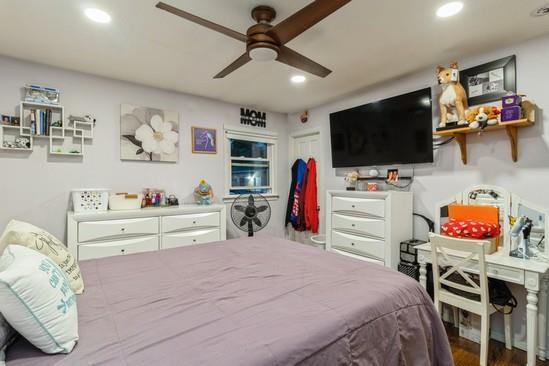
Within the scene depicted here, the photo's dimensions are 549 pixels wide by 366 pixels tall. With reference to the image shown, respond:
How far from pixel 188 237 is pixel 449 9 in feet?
9.29

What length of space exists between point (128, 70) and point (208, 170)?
1.41 metres

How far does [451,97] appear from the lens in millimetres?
2336

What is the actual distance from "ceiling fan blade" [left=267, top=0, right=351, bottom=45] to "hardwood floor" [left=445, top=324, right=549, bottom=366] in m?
2.32

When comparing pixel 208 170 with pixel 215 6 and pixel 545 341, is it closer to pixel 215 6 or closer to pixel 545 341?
pixel 215 6

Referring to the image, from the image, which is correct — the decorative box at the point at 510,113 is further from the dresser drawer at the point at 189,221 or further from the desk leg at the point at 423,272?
the dresser drawer at the point at 189,221

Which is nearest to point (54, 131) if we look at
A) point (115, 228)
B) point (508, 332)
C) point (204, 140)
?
point (115, 228)

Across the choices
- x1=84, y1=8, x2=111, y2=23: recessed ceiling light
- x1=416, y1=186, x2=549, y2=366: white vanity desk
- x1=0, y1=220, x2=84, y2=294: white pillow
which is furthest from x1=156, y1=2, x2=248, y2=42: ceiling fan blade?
x1=416, y1=186, x2=549, y2=366: white vanity desk

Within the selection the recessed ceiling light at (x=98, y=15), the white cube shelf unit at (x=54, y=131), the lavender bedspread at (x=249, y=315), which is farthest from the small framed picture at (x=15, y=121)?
the lavender bedspread at (x=249, y=315)

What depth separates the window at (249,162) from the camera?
378 cm

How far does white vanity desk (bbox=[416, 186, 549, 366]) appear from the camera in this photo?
1.71m

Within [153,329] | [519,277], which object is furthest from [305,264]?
[519,277]

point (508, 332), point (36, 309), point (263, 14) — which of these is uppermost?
point (263, 14)

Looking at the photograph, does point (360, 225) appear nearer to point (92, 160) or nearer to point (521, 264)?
point (521, 264)

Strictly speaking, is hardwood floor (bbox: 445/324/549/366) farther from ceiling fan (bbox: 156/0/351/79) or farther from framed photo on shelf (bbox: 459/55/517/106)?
ceiling fan (bbox: 156/0/351/79)
